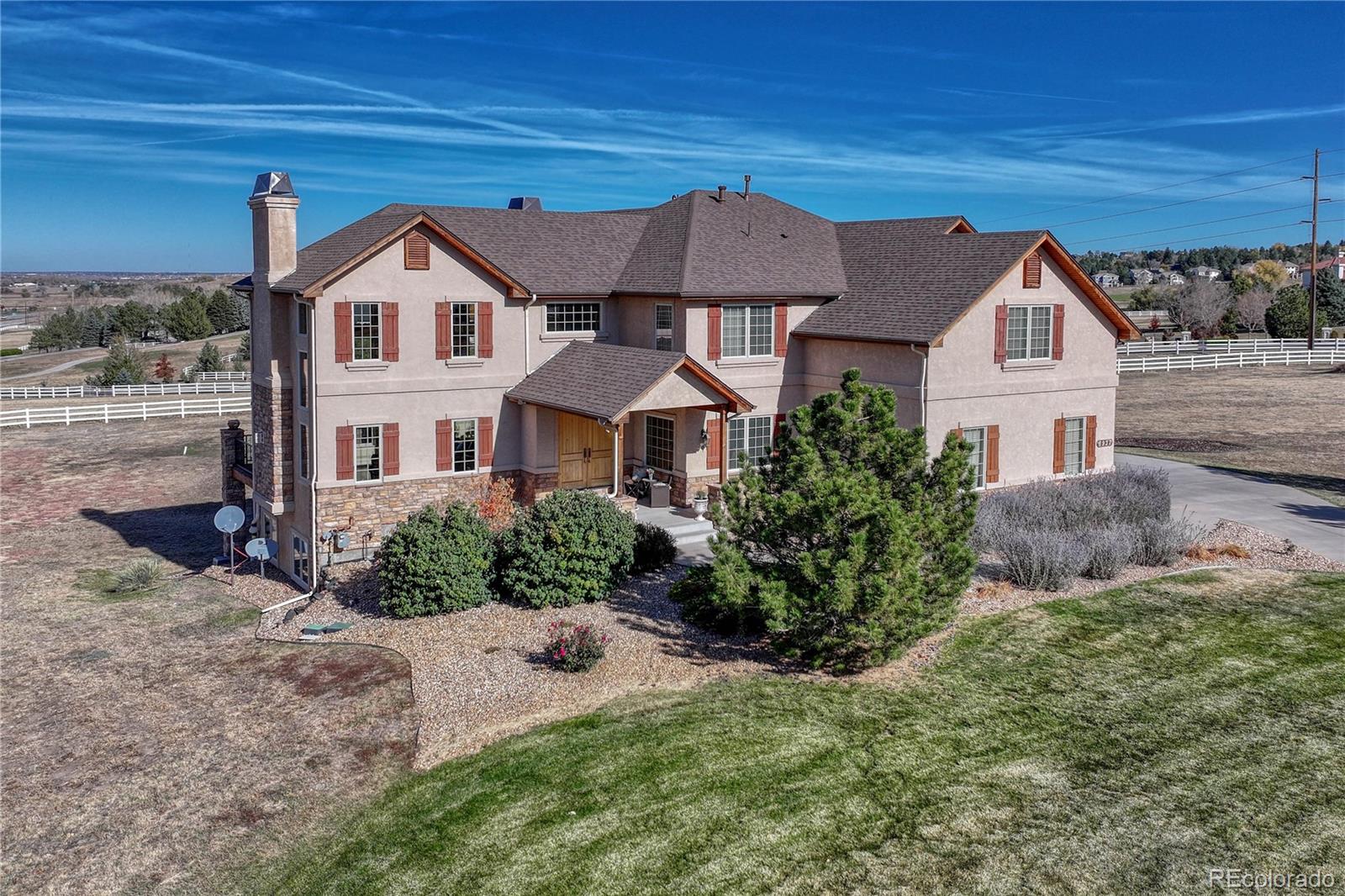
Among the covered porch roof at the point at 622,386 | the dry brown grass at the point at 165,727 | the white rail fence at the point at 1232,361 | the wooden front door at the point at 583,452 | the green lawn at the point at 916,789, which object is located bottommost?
the dry brown grass at the point at 165,727

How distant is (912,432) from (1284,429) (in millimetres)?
29362

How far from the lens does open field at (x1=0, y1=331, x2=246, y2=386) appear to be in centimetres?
7650

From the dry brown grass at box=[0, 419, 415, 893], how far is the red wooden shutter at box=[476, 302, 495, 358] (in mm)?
7647

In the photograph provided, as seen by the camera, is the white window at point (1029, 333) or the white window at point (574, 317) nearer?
the white window at point (1029, 333)

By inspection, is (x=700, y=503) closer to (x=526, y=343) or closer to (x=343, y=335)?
(x=526, y=343)

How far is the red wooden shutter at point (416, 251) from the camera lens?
77.4 feet

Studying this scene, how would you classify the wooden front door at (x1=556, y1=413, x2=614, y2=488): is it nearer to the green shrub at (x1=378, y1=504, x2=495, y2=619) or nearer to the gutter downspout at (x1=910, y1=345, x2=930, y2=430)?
the green shrub at (x1=378, y1=504, x2=495, y2=619)

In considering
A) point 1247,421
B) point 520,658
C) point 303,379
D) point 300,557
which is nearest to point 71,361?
point 300,557

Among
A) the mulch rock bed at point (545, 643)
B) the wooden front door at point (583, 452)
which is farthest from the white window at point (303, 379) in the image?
the wooden front door at point (583, 452)

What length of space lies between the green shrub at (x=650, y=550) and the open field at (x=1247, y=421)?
1704 cm

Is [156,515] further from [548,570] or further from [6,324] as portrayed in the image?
[6,324]

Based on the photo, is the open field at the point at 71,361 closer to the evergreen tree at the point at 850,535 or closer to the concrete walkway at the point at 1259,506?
the concrete walkway at the point at 1259,506

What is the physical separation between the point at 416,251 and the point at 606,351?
5040mm

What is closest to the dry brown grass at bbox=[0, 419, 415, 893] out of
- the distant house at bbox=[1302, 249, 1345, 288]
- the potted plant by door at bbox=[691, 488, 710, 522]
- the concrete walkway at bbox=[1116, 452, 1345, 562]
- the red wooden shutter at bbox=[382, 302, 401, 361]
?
the red wooden shutter at bbox=[382, 302, 401, 361]
